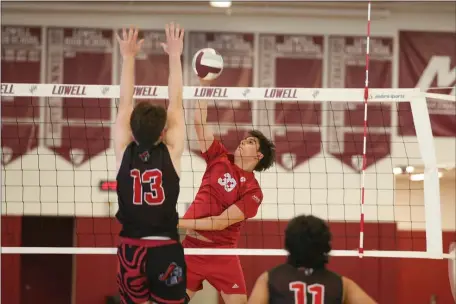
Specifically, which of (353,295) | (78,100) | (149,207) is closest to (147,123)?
(149,207)

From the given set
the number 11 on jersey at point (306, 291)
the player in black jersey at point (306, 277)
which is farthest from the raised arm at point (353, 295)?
the number 11 on jersey at point (306, 291)

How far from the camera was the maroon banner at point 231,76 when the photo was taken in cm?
1171

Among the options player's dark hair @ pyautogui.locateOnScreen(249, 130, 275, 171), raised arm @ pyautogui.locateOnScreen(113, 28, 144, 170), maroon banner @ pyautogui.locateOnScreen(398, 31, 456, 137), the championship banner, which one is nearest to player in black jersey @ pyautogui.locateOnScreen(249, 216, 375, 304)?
raised arm @ pyautogui.locateOnScreen(113, 28, 144, 170)

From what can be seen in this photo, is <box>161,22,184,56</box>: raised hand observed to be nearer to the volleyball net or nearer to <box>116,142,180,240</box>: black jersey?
<box>116,142,180,240</box>: black jersey

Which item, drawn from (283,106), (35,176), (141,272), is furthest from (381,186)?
(141,272)

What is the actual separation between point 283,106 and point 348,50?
144 cm

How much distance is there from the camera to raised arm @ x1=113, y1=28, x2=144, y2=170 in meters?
5.09

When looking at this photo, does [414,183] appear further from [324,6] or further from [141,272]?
[141,272]

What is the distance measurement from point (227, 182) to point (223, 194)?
0.37 ft

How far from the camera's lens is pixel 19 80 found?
11.9 meters

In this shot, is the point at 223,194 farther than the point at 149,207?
Yes

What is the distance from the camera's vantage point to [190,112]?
11.6 m

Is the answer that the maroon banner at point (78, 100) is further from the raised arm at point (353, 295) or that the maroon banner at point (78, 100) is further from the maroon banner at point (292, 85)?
the raised arm at point (353, 295)

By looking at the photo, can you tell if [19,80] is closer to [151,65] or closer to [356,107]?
[151,65]
